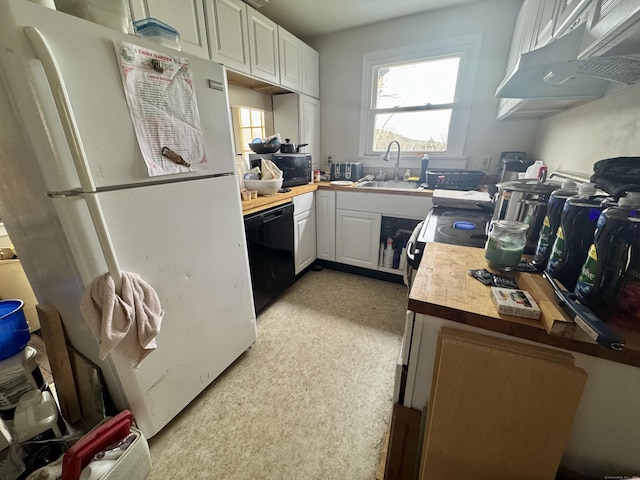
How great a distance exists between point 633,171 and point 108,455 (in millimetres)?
1829

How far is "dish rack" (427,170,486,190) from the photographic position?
203 centimetres

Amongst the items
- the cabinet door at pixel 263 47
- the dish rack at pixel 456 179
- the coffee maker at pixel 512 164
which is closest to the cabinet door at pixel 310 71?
the cabinet door at pixel 263 47

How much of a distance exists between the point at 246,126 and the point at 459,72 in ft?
6.56

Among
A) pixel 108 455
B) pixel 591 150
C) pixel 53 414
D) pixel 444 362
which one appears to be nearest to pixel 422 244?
pixel 444 362

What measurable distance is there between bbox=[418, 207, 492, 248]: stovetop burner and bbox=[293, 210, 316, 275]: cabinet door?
1094mm

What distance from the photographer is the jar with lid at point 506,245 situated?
0.74 meters

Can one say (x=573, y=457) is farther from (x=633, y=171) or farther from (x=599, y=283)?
(x=633, y=171)

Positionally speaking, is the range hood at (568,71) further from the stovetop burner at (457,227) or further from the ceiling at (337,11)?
the ceiling at (337,11)

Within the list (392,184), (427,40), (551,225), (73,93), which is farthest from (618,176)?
(427,40)

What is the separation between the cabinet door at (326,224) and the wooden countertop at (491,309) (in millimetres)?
1634

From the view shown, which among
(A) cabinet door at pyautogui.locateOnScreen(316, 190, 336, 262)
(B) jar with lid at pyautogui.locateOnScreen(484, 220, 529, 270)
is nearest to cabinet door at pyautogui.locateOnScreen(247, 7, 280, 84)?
(A) cabinet door at pyautogui.locateOnScreen(316, 190, 336, 262)

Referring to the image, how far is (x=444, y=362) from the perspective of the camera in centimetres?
60

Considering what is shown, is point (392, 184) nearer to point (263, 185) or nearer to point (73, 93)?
point (263, 185)

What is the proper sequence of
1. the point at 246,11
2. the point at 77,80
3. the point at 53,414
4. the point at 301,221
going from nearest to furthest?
the point at 77,80 → the point at 53,414 → the point at 246,11 → the point at 301,221
